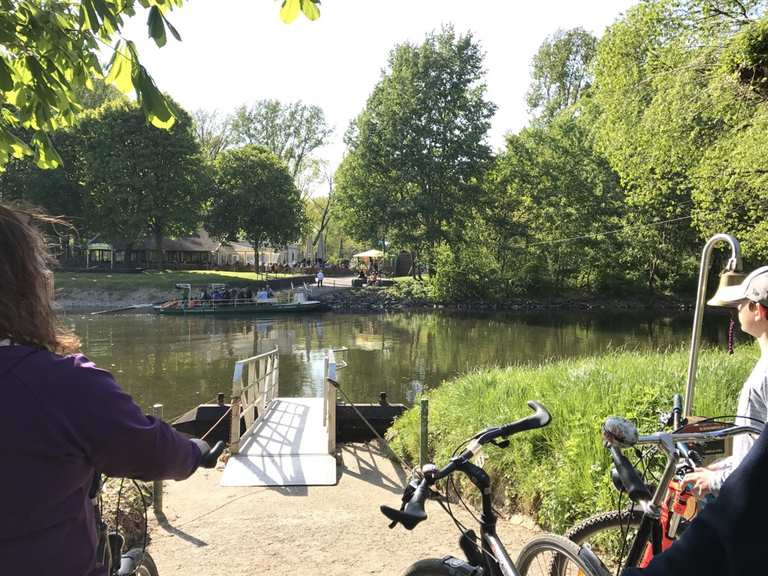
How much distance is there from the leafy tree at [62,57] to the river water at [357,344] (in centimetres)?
1123

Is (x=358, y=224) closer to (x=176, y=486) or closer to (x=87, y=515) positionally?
(x=176, y=486)

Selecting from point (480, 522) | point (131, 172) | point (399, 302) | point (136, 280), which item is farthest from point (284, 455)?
point (131, 172)

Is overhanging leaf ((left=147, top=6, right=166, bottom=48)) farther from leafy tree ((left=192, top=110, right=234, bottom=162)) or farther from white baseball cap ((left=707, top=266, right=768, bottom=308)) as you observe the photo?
leafy tree ((left=192, top=110, right=234, bottom=162))

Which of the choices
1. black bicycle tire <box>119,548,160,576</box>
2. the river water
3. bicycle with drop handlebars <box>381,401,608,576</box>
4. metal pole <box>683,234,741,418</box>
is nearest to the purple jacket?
bicycle with drop handlebars <box>381,401,608,576</box>

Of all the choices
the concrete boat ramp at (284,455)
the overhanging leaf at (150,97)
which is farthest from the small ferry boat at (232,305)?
the overhanging leaf at (150,97)

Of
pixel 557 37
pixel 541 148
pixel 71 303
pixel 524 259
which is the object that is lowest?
pixel 71 303

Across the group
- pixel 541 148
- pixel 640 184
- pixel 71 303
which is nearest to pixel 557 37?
pixel 541 148

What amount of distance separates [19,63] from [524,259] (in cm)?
4389

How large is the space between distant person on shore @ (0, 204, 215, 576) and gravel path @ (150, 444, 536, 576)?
11.1 ft

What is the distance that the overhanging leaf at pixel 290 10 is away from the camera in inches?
128

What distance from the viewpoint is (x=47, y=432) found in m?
1.45

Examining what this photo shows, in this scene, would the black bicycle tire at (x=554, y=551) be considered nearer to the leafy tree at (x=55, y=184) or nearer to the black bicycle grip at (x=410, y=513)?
the black bicycle grip at (x=410, y=513)

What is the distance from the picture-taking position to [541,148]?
45.0 meters

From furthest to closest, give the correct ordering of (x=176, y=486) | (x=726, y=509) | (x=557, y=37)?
(x=557, y=37)
(x=176, y=486)
(x=726, y=509)
